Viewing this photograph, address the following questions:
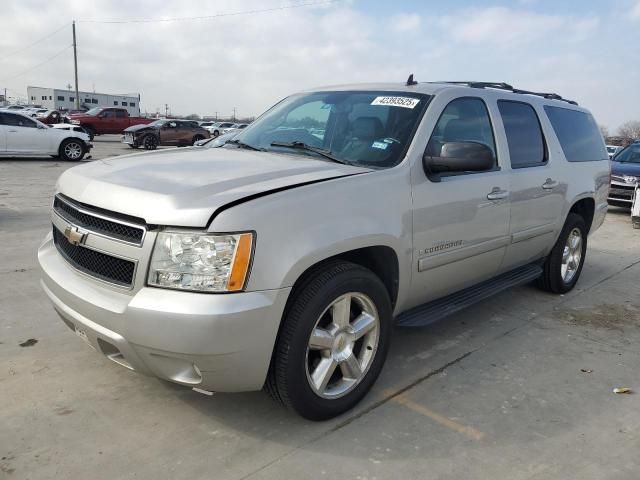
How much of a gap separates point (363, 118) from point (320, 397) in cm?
181

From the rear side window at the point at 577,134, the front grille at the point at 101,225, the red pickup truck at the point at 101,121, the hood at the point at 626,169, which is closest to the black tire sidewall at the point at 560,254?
the rear side window at the point at 577,134

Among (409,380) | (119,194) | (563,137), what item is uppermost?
(563,137)

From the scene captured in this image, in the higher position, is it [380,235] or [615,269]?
[380,235]

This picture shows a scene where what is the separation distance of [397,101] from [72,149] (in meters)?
15.8

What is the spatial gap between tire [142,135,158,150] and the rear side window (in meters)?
20.1

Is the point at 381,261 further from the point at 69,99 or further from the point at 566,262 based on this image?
the point at 69,99

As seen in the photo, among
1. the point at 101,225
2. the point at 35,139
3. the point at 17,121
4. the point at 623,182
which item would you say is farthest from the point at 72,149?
the point at 101,225

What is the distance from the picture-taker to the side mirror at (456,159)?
3.20 meters

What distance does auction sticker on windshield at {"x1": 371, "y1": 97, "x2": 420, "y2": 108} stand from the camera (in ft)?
11.6

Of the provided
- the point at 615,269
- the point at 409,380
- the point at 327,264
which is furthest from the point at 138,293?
the point at 615,269

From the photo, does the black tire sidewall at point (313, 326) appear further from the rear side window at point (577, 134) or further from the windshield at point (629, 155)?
the windshield at point (629, 155)

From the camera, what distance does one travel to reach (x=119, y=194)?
260 cm

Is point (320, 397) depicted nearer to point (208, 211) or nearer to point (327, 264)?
point (327, 264)

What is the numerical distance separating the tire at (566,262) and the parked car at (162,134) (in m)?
19.8
